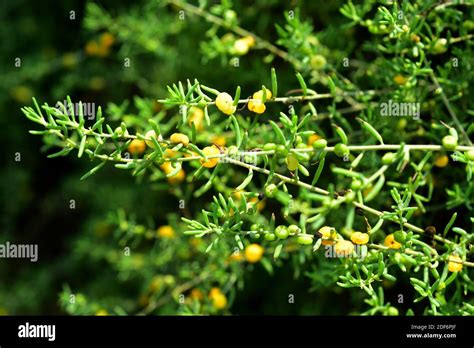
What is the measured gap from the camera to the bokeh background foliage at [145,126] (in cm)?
156

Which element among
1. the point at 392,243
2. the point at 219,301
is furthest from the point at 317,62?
the point at 219,301

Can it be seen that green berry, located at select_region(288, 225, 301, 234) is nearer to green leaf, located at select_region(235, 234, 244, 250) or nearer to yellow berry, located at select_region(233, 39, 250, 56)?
green leaf, located at select_region(235, 234, 244, 250)

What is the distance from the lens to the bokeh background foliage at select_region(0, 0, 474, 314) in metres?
1.56

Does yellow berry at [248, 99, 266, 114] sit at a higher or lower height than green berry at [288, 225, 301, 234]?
higher

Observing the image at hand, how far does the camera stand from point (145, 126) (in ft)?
5.19

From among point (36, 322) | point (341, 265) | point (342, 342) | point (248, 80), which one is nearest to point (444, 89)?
point (341, 265)

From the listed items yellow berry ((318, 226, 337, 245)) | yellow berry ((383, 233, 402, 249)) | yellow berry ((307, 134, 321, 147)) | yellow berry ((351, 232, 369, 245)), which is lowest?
yellow berry ((383, 233, 402, 249))

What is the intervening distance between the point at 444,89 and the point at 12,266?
9.39 feet

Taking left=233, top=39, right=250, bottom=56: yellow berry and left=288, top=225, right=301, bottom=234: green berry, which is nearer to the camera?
left=288, top=225, right=301, bottom=234: green berry

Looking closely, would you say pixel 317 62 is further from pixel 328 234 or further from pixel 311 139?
pixel 328 234

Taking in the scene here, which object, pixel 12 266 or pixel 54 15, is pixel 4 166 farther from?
pixel 54 15

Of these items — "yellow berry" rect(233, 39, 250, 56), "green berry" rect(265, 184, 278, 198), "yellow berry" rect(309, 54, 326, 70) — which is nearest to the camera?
"green berry" rect(265, 184, 278, 198)

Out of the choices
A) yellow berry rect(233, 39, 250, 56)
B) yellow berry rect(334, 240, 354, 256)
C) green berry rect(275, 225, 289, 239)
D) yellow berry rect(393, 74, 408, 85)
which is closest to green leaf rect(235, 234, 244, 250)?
green berry rect(275, 225, 289, 239)

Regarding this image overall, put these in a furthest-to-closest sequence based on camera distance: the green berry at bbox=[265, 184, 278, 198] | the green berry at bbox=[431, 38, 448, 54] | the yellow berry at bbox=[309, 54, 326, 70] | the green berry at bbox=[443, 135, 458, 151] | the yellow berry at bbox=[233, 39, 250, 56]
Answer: the yellow berry at bbox=[233, 39, 250, 56] → the yellow berry at bbox=[309, 54, 326, 70] → the green berry at bbox=[431, 38, 448, 54] → the green berry at bbox=[265, 184, 278, 198] → the green berry at bbox=[443, 135, 458, 151]
